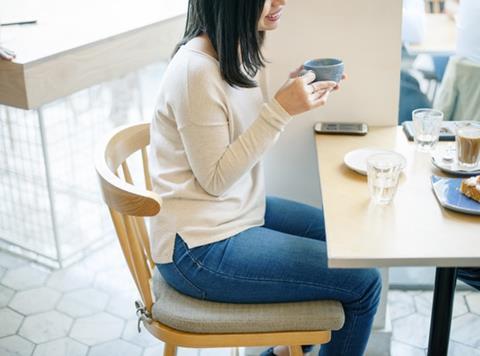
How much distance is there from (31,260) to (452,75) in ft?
4.84

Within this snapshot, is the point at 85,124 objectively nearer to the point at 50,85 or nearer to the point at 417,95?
the point at 50,85

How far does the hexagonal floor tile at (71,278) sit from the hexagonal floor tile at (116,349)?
32cm

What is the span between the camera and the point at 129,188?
124 centimetres

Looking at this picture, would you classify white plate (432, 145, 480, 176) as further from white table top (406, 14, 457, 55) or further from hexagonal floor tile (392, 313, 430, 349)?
white table top (406, 14, 457, 55)

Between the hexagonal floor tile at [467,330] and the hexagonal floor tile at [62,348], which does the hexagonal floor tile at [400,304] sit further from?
the hexagonal floor tile at [62,348]

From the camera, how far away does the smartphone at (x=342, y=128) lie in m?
1.63

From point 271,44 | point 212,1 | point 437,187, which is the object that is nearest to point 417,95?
point 271,44

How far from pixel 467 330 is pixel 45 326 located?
1203 mm

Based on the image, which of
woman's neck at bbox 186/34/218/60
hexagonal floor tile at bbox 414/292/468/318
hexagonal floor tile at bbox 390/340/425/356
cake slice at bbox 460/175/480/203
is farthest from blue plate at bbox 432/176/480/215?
hexagonal floor tile at bbox 414/292/468/318

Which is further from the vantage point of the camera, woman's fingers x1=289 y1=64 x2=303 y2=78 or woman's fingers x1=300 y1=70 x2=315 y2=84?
woman's fingers x1=289 y1=64 x2=303 y2=78

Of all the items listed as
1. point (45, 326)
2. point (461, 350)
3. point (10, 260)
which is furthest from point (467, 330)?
point (10, 260)

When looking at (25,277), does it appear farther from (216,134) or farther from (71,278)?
(216,134)

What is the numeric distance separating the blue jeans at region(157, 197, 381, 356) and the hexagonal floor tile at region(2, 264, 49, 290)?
0.97m

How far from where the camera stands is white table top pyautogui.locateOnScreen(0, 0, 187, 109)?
74.3 inches
